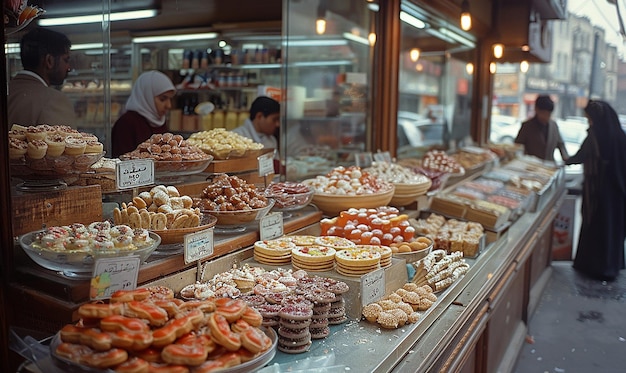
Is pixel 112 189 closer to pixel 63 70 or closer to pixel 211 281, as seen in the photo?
pixel 211 281

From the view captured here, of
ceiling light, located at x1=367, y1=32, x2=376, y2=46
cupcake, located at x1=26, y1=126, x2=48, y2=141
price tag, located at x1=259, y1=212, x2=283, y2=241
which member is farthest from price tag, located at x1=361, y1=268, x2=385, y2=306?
ceiling light, located at x1=367, y1=32, x2=376, y2=46

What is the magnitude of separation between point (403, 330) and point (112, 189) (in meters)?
1.29

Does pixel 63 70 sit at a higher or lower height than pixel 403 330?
higher

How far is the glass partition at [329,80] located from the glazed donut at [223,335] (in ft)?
11.7

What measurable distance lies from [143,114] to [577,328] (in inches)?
167

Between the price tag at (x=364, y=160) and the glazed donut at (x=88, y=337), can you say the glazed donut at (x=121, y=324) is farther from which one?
→ the price tag at (x=364, y=160)

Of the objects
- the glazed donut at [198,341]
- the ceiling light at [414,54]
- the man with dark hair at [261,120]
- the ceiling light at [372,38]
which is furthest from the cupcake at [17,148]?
the ceiling light at [414,54]

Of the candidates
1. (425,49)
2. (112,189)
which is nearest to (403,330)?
(112,189)

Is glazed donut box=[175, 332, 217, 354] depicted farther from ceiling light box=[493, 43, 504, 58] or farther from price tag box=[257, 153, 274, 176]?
ceiling light box=[493, 43, 504, 58]

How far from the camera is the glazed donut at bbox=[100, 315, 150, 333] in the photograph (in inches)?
61.2

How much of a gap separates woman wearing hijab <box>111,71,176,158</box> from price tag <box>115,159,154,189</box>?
1.98m

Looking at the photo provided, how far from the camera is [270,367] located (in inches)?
72.4

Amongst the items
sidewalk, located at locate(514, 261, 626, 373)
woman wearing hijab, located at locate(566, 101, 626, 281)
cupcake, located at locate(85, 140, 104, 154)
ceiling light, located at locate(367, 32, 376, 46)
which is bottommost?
sidewalk, located at locate(514, 261, 626, 373)

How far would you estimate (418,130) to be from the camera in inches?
314
